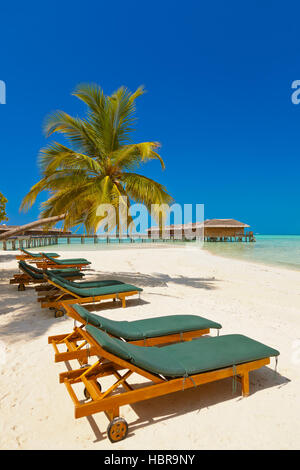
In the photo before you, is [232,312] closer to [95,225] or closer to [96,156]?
[95,225]

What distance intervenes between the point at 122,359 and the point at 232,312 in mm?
3917

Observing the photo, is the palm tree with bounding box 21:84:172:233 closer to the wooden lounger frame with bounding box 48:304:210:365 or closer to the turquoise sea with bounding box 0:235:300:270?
the wooden lounger frame with bounding box 48:304:210:365

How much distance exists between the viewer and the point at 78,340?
3.14 metres

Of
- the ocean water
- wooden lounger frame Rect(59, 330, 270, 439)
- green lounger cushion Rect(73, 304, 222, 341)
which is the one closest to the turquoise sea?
the ocean water

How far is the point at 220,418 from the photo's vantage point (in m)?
2.26

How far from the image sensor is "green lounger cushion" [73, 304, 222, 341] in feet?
9.20

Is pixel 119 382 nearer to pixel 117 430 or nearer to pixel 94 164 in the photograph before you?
pixel 117 430

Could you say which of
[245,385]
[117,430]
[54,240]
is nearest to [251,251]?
[245,385]

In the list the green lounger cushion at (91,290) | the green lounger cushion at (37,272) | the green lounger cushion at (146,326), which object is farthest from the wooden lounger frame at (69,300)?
the green lounger cushion at (146,326)

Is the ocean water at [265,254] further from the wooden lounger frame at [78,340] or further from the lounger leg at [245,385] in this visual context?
the lounger leg at [245,385]

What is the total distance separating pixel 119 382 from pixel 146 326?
4.21 feet

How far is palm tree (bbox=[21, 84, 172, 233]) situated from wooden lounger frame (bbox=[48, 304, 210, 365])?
14.5 ft

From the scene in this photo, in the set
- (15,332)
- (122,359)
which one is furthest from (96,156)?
(122,359)

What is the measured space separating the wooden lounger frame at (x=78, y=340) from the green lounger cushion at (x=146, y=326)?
55 mm
